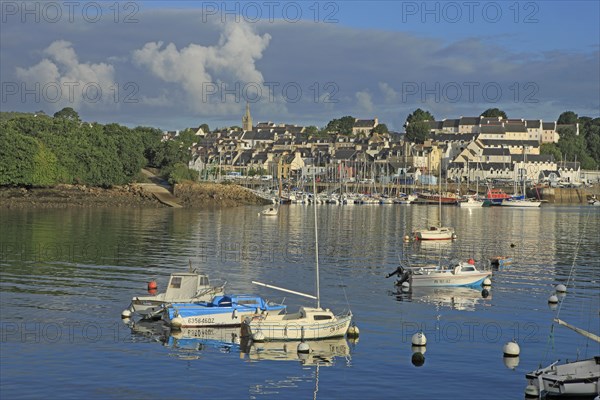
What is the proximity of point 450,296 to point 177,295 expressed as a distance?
16.3m

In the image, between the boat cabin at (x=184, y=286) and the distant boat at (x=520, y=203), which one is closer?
the boat cabin at (x=184, y=286)

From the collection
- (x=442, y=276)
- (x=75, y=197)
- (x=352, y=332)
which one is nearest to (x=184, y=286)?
(x=352, y=332)

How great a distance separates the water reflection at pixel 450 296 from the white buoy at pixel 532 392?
16616mm

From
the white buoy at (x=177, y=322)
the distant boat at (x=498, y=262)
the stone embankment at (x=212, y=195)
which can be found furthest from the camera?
the stone embankment at (x=212, y=195)

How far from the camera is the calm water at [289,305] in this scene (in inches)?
1195

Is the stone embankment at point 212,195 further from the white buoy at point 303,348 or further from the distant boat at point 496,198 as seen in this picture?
the white buoy at point 303,348

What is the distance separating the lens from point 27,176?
12788 cm

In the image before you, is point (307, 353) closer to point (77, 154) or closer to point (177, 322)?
point (177, 322)

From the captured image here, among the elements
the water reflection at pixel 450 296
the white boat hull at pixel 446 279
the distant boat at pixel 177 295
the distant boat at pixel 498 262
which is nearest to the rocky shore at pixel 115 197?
the distant boat at pixel 498 262

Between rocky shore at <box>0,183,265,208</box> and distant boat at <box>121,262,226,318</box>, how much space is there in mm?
83007

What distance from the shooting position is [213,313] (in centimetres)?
3869

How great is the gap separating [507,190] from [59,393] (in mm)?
175080

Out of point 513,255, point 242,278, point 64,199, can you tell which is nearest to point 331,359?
point 242,278

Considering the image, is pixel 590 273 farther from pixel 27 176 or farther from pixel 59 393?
pixel 27 176
